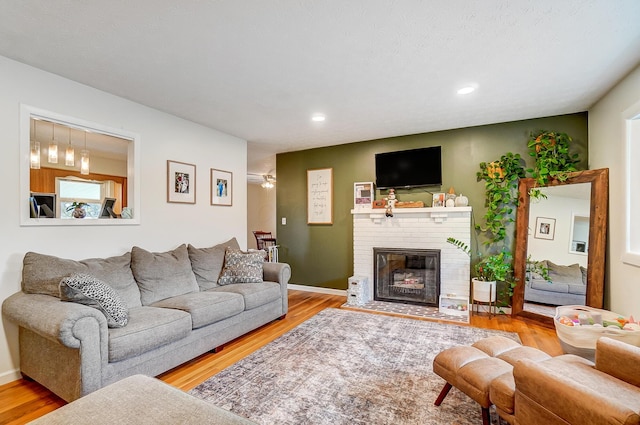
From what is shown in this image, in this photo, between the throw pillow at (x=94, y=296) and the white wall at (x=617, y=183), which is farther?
the white wall at (x=617, y=183)

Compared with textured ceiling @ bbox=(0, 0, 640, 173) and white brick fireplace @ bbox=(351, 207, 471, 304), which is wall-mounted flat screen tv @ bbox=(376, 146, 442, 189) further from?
textured ceiling @ bbox=(0, 0, 640, 173)

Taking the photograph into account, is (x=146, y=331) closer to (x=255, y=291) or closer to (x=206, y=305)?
(x=206, y=305)

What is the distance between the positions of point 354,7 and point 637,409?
227 centimetres

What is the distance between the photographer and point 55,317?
6.12 ft

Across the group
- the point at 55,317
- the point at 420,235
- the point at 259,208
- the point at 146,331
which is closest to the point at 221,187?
the point at 146,331

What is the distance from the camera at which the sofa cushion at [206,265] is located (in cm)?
338

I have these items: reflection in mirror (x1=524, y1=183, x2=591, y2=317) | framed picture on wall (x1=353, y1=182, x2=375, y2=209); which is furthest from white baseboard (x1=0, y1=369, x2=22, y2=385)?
reflection in mirror (x1=524, y1=183, x2=591, y2=317)

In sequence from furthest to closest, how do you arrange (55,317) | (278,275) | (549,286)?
(278,275), (549,286), (55,317)

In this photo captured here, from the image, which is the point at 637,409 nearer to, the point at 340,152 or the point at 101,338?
the point at 101,338

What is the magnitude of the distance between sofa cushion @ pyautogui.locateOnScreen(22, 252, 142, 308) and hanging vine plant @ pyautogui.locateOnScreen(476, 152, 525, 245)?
409cm

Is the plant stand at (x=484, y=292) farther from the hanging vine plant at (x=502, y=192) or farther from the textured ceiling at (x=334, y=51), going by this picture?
the textured ceiling at (x=334, y=51)

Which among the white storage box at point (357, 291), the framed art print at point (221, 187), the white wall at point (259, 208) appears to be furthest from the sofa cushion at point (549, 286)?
the white wall at point (259, 208)

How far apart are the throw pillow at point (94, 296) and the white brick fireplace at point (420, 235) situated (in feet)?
10.6

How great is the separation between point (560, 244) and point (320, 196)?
325 cm
